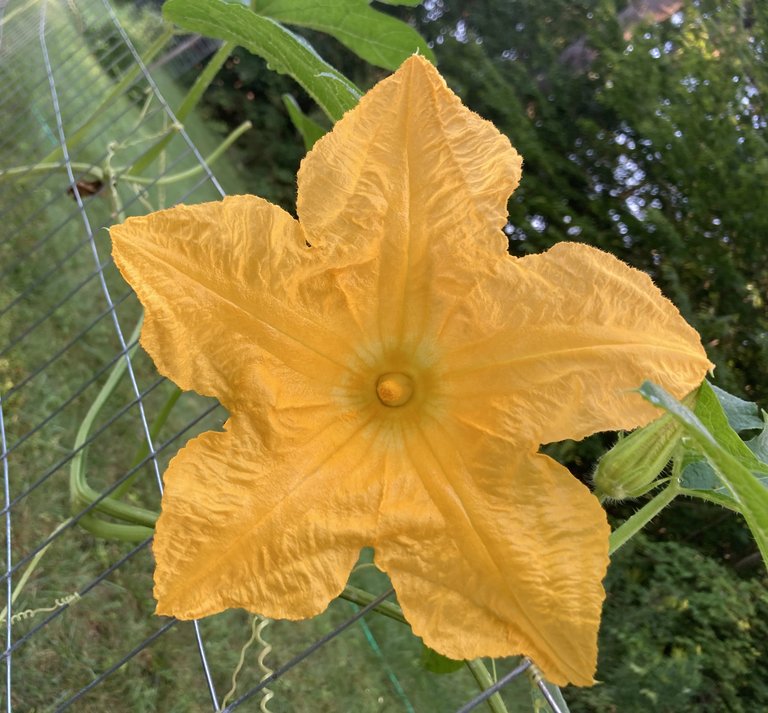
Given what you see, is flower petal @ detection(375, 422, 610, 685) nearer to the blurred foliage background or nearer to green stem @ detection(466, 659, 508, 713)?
green stem @ detection(466, 659, 508, 713)

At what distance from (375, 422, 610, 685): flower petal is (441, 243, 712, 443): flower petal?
0.12 feet

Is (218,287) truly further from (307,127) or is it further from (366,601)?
(307,127)

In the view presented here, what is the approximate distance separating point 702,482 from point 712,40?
3954 millimetres

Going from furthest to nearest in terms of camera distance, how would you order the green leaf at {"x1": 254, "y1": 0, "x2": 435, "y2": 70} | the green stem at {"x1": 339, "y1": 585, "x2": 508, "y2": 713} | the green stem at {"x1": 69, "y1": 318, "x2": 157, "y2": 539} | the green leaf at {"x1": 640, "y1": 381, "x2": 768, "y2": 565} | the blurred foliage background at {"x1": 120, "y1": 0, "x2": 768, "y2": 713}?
the blurred foliage background at {"x1": 120, "y1": 0, "x2": 768, "y2": 713}
the green leaf at {"x1": 254, "y1": 0, "x2": 435, "y2": 70}
the green stem at {"x1": 69, "y1": 318, "x2": 157, "y2": 539}
the green stem at {"x1": 339, "y1": 585, "x2": 508, "y2": 713}
the green leaf at {"x1": 640, "y1": 381, "x2": 768, "y2": 565}

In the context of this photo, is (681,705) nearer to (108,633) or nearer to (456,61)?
(108,633)

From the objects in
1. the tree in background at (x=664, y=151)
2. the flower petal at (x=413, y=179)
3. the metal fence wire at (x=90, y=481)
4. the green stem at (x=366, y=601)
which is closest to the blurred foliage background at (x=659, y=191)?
the tree in background at (x=664, y=151)

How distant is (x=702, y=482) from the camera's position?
682 mm

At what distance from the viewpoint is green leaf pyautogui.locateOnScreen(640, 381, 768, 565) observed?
1.38 ft

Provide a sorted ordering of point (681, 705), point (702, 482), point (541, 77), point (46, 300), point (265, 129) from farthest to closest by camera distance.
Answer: point (265, 129)
point (541, 77)
point (681, 705)
point (46, 300)
point (702, 482)

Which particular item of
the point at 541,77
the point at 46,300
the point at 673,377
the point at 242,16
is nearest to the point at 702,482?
the point at 673,377

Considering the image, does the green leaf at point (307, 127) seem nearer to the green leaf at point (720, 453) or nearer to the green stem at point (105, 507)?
the green stem at point (105, 507)

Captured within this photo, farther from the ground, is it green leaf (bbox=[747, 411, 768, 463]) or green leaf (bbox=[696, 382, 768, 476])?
green leaf (bbox=[696, 382, 768, 476])

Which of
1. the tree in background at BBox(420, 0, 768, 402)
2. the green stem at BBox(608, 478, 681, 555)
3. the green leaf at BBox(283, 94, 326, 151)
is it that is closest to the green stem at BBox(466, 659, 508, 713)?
the green stem at BBox(608, 478, 681, 555)

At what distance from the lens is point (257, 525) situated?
53 centimetres
